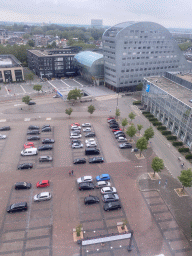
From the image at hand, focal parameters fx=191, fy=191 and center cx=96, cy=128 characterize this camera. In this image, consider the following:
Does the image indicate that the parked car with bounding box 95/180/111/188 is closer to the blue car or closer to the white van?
the blue car

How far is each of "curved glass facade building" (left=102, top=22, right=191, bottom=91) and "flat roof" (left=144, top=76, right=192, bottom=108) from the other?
17.6 metres

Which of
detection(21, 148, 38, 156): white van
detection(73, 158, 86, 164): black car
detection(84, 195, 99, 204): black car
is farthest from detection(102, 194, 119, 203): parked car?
detection(21, 148, 38, 156): white van

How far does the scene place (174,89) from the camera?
5462cm

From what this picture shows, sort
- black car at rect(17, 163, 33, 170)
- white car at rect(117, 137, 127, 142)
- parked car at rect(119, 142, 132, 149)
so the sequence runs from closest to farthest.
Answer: black car at rect(17, 163, 33, 170) → parked car at rect(119, 142, 132, 149) → white car at rect(117, 137, 127, 142)

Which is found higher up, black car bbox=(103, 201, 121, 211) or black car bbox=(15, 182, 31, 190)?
black car bbox=(15, 182, 31, 190)

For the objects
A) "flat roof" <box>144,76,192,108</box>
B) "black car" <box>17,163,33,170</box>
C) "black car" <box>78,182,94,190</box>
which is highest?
"flat roof" <box>144,76,192,108</box>

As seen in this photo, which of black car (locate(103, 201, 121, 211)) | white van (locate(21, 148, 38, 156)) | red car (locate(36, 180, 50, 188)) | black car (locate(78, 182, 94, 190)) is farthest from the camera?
white van (locate(21, 148, 38, 156))

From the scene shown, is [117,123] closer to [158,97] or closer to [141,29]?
[158,97]

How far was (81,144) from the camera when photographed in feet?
143

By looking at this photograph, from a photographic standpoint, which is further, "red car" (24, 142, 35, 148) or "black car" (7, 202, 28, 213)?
"red car" (24, 142, 35, 148)

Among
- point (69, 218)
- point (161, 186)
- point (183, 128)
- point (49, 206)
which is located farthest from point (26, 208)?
point (183, 128)

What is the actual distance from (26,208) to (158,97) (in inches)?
1757

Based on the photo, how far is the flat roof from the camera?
4825 cm

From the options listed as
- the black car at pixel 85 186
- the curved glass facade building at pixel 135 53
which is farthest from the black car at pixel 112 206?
the curved glass facade building at pixel 135 53
